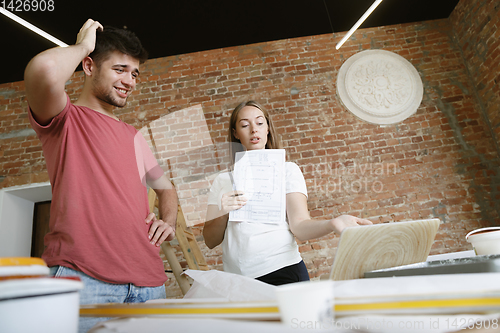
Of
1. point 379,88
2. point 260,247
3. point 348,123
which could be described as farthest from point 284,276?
point 379,88

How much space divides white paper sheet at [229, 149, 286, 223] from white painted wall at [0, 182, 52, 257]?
2969 millimetres

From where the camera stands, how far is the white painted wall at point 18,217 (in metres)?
3.36

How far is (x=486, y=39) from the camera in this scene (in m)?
3.31

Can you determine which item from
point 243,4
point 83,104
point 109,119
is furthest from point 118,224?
point 243,4

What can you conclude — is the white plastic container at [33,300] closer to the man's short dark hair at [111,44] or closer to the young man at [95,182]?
the young man at [95,182]

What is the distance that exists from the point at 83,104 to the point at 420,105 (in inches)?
140

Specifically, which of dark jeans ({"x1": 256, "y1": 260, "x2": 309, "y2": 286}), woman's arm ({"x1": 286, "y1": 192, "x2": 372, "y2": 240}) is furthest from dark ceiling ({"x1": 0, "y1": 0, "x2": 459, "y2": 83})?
dark jeans ({"x1": 256, "y1": 260, "x2": 309, "y2": 286})

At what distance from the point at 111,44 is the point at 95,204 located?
0.78 m

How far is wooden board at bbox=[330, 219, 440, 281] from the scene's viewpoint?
2.02 ft

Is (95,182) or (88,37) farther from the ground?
(88,37)

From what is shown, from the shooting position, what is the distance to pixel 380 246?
67cm

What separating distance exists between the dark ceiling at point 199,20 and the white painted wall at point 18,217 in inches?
57.0

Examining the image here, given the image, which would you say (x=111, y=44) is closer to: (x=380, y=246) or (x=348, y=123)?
(x=380, y=246)

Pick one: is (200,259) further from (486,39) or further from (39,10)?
(486,39)
